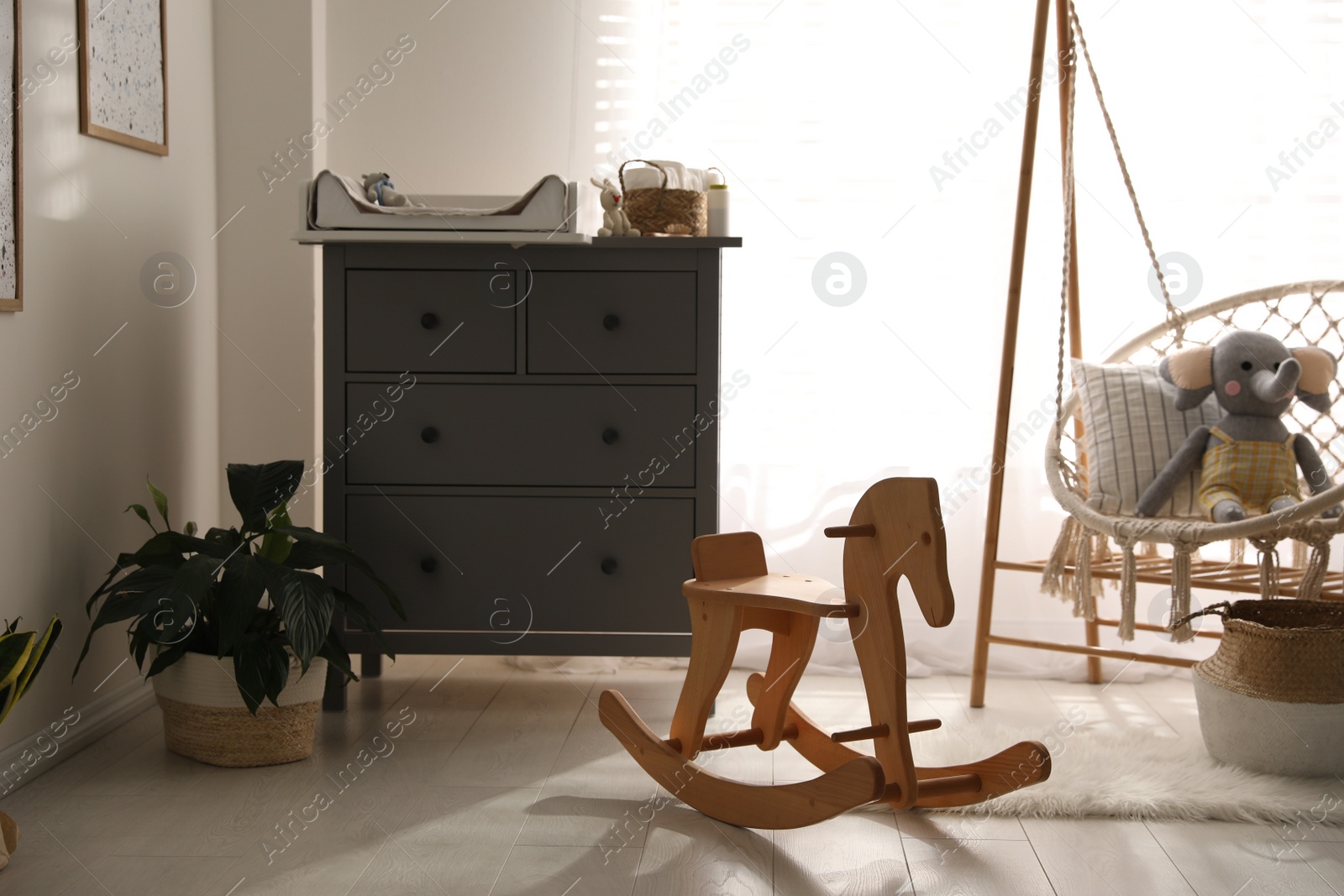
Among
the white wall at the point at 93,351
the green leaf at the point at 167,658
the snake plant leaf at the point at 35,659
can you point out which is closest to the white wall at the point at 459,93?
the white wall at the point at 93,351

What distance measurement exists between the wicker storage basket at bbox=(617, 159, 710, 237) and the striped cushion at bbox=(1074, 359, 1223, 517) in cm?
90

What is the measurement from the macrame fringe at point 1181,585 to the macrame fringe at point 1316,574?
0.61ft

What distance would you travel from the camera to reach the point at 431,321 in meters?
2.00

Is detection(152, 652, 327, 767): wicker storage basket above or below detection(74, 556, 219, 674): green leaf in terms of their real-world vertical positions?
below

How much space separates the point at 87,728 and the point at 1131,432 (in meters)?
2.05

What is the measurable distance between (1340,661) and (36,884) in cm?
193

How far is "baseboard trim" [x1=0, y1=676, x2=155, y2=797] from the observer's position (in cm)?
167

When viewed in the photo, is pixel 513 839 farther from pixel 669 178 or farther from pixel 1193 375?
pixel 1193 375

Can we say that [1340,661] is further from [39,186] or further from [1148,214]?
[39,186]

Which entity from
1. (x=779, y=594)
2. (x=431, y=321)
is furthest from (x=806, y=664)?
(x=431, y=321)

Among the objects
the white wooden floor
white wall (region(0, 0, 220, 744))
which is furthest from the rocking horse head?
white wall (region(0, 0, 220, 744))

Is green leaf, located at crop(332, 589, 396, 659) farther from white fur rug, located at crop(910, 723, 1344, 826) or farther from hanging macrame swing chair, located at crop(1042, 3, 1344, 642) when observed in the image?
hanging macrame swing chair, located at crop(1042, 3, 1344, 642)

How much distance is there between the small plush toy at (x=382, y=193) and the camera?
2.06 meters

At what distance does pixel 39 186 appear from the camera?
1728mm
